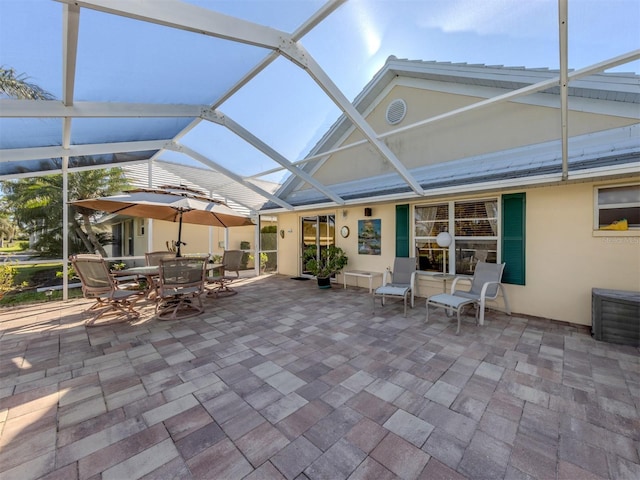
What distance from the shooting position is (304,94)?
18.0 feet

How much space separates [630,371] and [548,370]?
0.95 m

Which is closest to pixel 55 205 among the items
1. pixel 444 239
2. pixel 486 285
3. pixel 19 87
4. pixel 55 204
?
pixel 55 204

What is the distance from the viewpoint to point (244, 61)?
3.97 m

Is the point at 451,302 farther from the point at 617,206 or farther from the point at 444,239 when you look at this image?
the point at 617,206

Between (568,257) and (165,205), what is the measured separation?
7606 mm

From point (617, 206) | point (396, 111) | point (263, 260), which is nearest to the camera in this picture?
point (617, 206)

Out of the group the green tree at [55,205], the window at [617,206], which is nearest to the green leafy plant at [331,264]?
the window at [617,206]

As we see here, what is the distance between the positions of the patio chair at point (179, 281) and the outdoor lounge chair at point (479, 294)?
4.56 metres

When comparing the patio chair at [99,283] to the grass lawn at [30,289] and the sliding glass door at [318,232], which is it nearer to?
the grass lawn at [30,289]

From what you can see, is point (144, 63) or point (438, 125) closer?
point (144, 63)

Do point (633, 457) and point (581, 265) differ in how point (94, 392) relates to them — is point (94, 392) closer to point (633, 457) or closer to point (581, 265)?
point (633, 457)

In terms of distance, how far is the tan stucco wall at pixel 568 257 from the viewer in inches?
178

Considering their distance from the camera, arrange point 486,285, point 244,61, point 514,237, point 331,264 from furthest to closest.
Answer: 1. point 331,264
2. point 514,237
3. point 486,285
4. point 244,61

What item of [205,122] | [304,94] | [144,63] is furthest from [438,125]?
[144,63]
